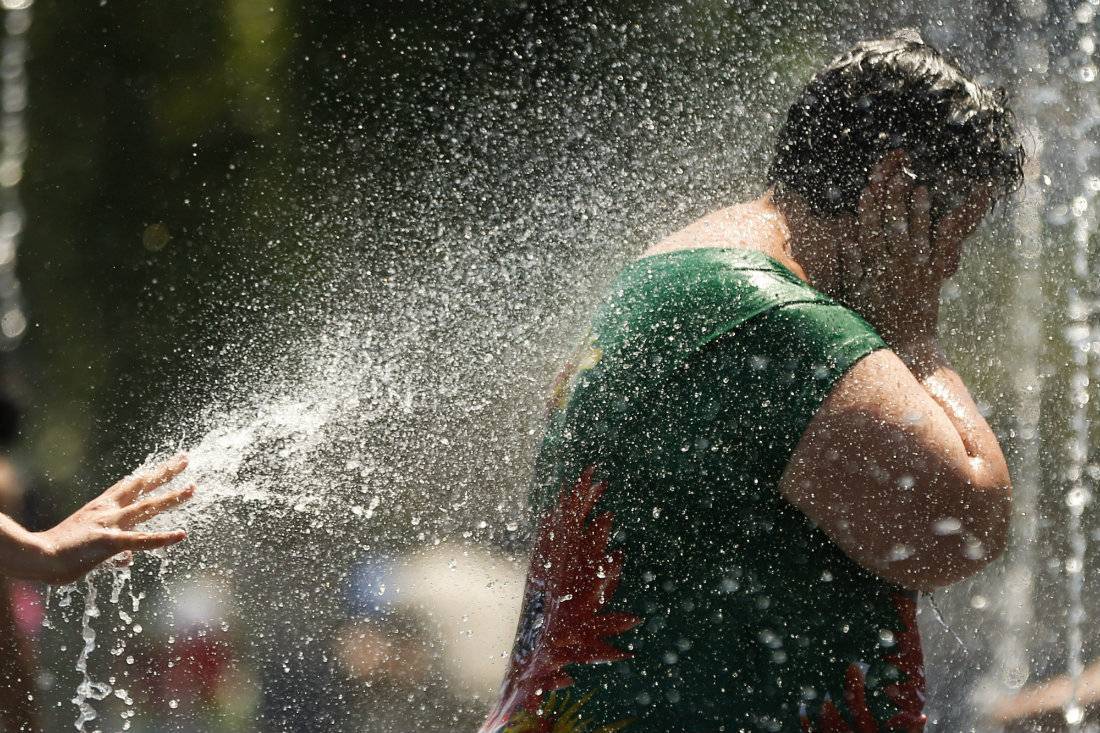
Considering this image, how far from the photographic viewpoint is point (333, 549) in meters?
4.38

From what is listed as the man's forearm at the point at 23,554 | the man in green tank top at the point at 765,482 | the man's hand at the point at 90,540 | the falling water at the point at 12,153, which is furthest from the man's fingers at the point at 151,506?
the falling water at the point at 12,153

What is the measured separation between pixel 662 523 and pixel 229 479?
1.32 metres

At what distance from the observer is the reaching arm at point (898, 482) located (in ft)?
4.07

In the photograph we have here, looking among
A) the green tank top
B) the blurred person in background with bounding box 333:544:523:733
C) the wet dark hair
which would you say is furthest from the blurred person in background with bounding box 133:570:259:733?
the wet dark hair

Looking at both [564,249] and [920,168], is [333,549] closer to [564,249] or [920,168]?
[564,249]

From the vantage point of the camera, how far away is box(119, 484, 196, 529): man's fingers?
5.76 ft

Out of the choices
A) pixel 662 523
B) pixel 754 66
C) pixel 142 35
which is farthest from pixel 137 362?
pixel 662 523

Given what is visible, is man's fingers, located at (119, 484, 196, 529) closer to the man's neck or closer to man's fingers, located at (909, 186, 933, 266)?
the man's neck

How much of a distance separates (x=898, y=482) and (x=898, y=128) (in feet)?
1.80

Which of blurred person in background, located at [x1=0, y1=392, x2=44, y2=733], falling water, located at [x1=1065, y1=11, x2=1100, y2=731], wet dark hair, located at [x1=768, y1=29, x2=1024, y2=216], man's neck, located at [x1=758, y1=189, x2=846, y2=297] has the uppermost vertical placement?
wet dark hair, located at [x1=768, y1=29, x2=1024, y2=216]

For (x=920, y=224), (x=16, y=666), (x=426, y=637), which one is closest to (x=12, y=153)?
(x=426, y=637)

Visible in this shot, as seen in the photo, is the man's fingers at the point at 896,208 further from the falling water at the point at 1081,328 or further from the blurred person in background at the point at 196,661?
the blurred person in background at the point at 196,661

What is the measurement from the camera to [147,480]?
184 centimetres

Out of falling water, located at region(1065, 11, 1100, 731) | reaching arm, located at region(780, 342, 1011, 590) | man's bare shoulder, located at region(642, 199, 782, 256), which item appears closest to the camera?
reaching arm, located at region(780, 342, 1011, 590)
